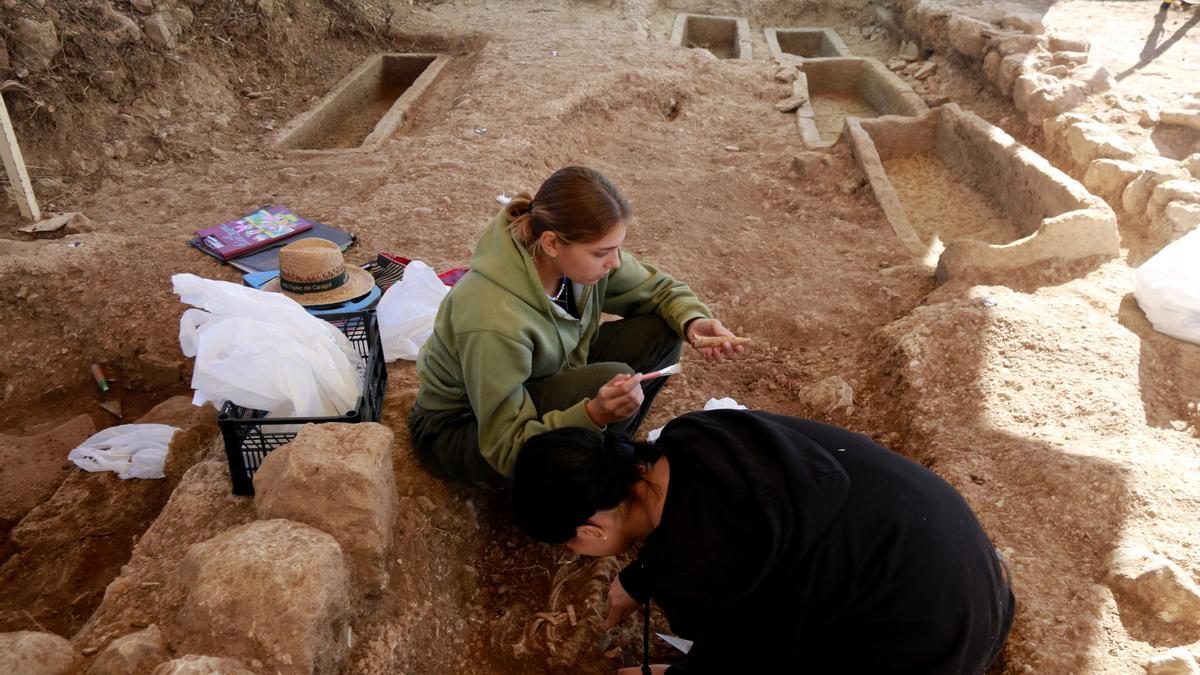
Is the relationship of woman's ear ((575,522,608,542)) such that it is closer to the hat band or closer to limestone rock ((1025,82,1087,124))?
the hat band

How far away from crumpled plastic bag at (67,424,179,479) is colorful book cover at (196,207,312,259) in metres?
1.39

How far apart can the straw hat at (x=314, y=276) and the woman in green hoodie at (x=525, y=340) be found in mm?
1232

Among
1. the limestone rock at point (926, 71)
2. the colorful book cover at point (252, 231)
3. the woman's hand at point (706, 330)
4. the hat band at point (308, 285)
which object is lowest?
the colorful book cover at point (252, 231)

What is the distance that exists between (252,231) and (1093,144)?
5.22 m

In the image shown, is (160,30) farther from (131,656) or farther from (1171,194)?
(1171,194)

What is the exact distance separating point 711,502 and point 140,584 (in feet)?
4.78

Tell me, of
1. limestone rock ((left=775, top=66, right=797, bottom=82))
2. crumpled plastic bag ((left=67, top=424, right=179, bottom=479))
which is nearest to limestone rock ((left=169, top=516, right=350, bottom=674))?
crumpled plastic bag ((left=67, top=424, right=179, bottom=479))

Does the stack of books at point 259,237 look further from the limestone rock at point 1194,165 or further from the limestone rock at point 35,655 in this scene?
the limestone rock at point 1194,165

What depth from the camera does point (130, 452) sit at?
2867mm

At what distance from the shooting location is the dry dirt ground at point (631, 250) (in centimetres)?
223

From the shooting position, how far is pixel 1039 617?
6.84 feet

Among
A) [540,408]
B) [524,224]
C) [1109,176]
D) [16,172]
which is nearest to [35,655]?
[540,408]

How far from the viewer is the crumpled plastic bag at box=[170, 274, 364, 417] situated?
2229mm

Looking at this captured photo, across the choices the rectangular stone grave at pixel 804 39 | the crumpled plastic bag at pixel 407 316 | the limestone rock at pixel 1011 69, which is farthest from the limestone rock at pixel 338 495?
the rectangular stone grave at pixel 804 39
